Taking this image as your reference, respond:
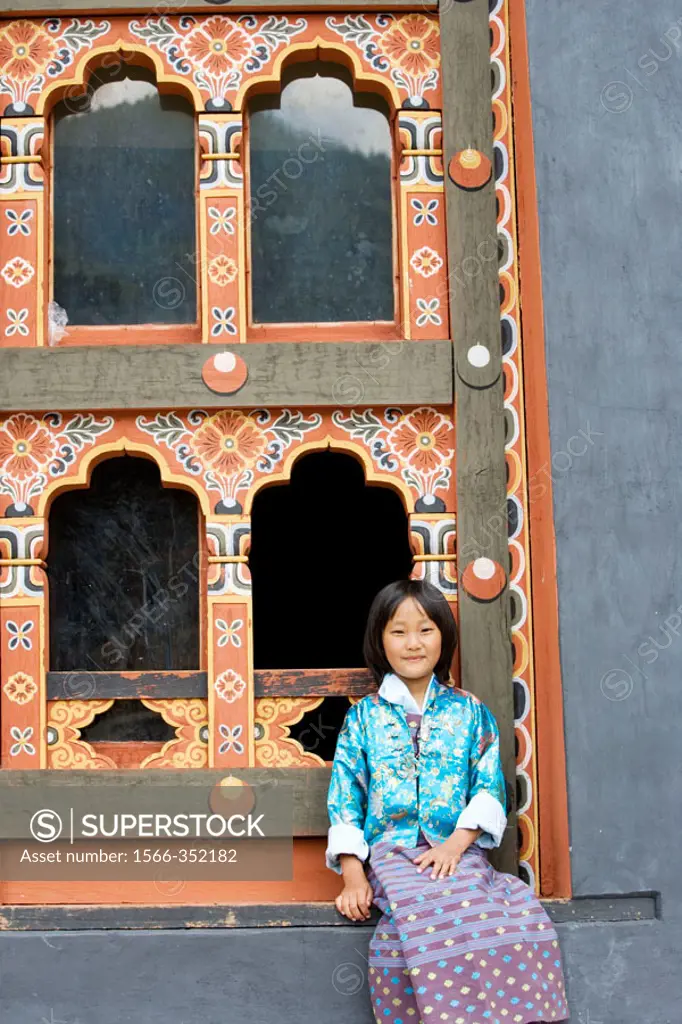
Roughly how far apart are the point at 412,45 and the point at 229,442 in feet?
4.58

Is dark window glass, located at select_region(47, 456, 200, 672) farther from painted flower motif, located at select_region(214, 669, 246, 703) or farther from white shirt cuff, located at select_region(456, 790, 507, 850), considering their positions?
white shirt cuff, located at select_region(456, 790, 507, 850)

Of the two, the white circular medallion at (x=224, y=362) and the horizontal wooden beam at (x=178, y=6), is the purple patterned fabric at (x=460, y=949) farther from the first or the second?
the horizontal wooden beam at (x=178, y=6)

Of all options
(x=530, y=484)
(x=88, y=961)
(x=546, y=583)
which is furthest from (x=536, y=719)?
(x=88, y=961)

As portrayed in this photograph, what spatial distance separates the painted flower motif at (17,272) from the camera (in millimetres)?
4270

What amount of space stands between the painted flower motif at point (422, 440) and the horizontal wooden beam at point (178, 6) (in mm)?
1308

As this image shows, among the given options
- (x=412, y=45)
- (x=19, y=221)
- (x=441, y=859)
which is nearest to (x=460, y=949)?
(x=441, y=859)

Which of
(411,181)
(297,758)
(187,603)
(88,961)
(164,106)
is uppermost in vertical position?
(164,106)

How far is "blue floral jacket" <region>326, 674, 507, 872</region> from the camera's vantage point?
3.74 metres

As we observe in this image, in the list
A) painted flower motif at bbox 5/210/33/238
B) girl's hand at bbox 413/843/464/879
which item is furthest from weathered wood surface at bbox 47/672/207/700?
painted flower motif at bbox 5/210/33/238

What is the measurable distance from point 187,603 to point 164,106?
5.21ft

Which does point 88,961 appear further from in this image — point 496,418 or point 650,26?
point 650,26

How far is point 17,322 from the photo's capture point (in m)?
4.25

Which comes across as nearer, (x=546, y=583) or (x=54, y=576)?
(x=546, y=583)

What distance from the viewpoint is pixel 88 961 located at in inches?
147
